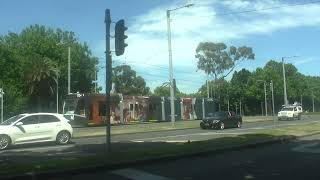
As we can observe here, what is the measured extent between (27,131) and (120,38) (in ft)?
28.0

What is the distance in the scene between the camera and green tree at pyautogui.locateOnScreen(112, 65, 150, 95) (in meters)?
123

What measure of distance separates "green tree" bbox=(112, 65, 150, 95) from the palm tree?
49.1 metres

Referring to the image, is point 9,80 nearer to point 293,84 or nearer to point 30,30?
point 30,30

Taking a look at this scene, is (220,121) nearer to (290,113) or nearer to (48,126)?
(48,126)

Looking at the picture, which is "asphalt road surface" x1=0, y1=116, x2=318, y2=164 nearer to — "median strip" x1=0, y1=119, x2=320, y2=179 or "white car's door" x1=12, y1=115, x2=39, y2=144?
"white car's door" x1=12, y1=115, x2=39, y2=144

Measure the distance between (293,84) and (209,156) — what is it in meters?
111

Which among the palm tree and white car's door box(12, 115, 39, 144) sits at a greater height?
the palm tree

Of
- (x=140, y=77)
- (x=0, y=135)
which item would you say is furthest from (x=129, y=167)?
(x=140, y=77)

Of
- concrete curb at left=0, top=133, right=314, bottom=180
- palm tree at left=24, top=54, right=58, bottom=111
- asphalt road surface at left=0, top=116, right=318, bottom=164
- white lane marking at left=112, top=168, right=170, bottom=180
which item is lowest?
white lane marking at left=112, top=168, right=170, bottom=180

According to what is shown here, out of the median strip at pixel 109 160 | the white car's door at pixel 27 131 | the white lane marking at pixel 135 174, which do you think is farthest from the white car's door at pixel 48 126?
the white lane marking at pixel 135 174

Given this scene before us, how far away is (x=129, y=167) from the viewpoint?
15.6 meters

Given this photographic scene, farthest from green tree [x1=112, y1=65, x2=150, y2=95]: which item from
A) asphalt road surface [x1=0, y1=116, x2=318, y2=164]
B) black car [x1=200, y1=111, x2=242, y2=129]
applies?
asphalt road surface [x1=0, y1=116, x2=318, y2=164]

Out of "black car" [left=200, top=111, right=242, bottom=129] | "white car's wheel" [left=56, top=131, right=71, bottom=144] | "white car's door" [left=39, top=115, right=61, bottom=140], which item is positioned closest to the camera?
"white car's door" [left=39, top=115, right=61, bottom=140]

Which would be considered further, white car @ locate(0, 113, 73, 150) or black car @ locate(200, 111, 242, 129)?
black car @ locate(200, 111, 242, 129)
